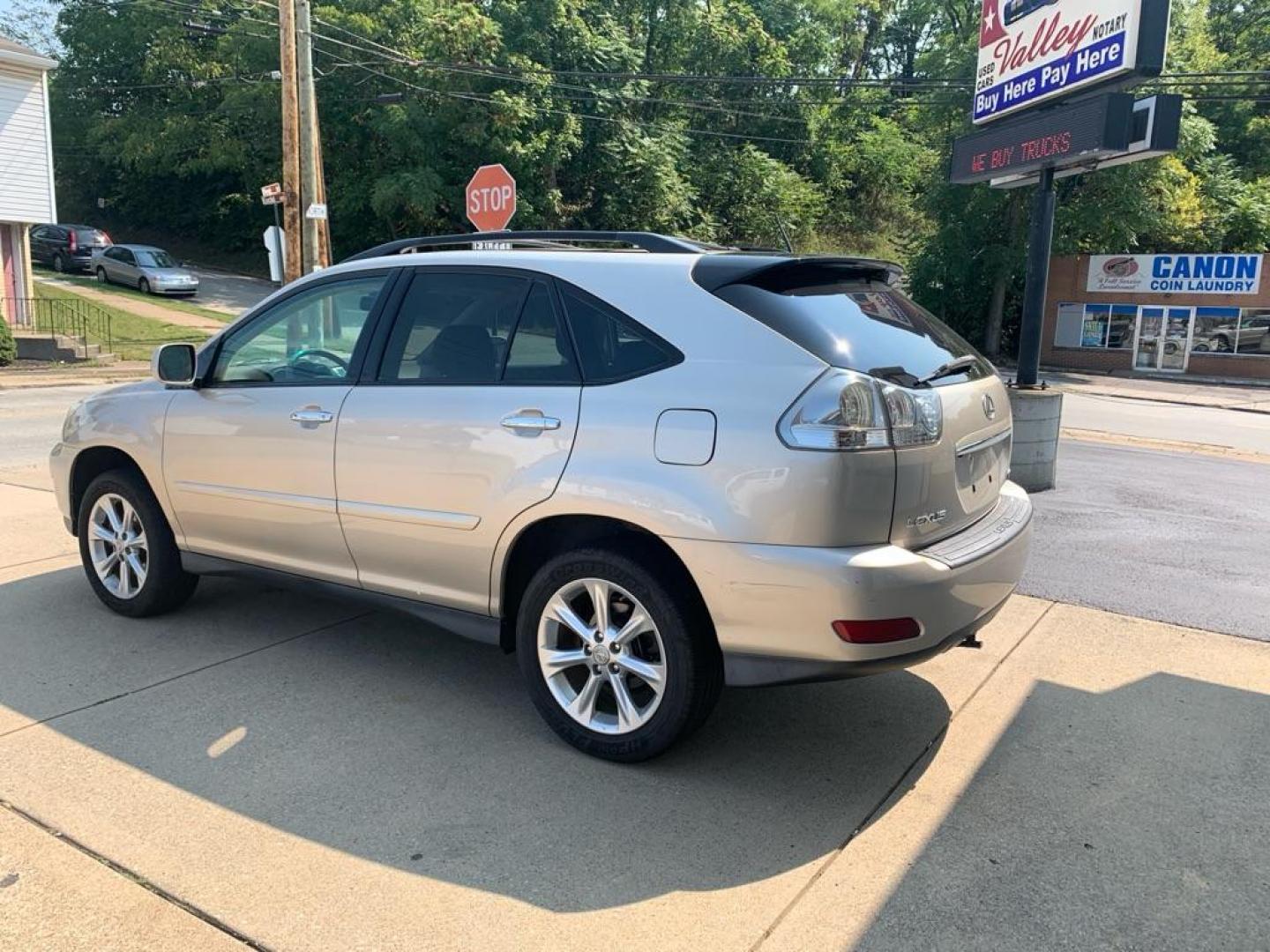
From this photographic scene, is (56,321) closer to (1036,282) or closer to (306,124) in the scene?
(306,124)

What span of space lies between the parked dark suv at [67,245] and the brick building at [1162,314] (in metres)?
32.6

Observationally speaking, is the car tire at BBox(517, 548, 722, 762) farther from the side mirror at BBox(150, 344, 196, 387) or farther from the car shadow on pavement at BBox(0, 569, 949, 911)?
the side mirror at BBox(150, 344, 196, 387)

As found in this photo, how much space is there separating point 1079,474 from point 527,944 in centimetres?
884

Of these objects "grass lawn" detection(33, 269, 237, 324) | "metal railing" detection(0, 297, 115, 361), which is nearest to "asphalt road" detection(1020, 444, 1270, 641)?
"metal railing" detection(0, 297, 115, 361)

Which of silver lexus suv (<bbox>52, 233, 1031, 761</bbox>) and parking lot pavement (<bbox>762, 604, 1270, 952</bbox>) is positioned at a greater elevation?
silver lexus suv (<bbox>52, 233, 1031, 761</bbox>)

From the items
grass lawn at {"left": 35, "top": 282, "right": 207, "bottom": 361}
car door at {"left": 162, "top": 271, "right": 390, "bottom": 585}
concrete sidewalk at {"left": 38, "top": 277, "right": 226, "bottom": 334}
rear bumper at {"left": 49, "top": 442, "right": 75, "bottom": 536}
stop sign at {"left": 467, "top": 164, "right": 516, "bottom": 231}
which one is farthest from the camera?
concrete sidewalk at {"left": 38, "top": 277, "right": 226, "bottom": 334}

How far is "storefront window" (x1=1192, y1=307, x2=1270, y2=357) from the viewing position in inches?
1097

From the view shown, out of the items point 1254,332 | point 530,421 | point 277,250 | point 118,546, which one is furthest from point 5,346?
point 1254,332

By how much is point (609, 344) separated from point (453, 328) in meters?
0.77

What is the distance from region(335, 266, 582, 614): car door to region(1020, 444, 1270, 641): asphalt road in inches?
134

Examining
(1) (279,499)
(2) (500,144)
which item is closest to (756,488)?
(1) (279,499)

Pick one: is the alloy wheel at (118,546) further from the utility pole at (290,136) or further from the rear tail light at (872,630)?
the utility pole at (290,136)

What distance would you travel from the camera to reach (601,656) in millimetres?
3377

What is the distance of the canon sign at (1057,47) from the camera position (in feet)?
28.0
